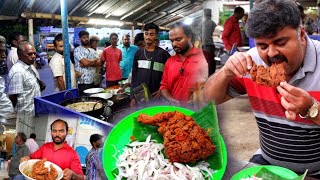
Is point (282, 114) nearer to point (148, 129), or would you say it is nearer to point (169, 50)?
point (148, 129)

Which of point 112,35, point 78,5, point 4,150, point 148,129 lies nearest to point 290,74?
point 148,129

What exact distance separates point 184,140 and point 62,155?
2.79 ft

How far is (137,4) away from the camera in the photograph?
16.5 feet

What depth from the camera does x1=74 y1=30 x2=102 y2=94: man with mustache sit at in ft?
16.9

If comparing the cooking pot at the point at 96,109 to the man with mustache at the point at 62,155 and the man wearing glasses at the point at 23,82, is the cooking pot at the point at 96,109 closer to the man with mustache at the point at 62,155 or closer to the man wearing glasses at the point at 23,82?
the man wearing glasses at the point at 23,82

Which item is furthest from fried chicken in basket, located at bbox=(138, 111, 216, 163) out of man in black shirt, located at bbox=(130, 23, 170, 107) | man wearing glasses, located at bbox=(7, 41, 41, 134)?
man in black shirt, located at bbox=(130, 23, 170, 107)

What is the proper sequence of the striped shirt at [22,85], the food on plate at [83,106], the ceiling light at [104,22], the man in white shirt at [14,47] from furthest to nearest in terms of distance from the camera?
the ceiling light at [104,22] < the man in white shirt at [14,47] < the striped shirt at [22,85] < the food on plate at [83,106]

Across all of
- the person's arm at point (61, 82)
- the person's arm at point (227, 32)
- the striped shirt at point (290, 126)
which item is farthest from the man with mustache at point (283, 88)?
the person's arm at point (227, 32)

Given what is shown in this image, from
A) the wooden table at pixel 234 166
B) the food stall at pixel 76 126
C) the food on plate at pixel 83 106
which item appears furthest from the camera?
the food on plate at pixel 83 106

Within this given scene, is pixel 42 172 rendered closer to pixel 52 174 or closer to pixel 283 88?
pixel 52 174

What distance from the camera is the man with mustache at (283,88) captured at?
1386mm

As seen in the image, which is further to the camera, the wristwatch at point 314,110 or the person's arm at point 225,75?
the person's arm at point 225,75

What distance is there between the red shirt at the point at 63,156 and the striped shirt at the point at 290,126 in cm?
112

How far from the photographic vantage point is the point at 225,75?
1819 millimetres
